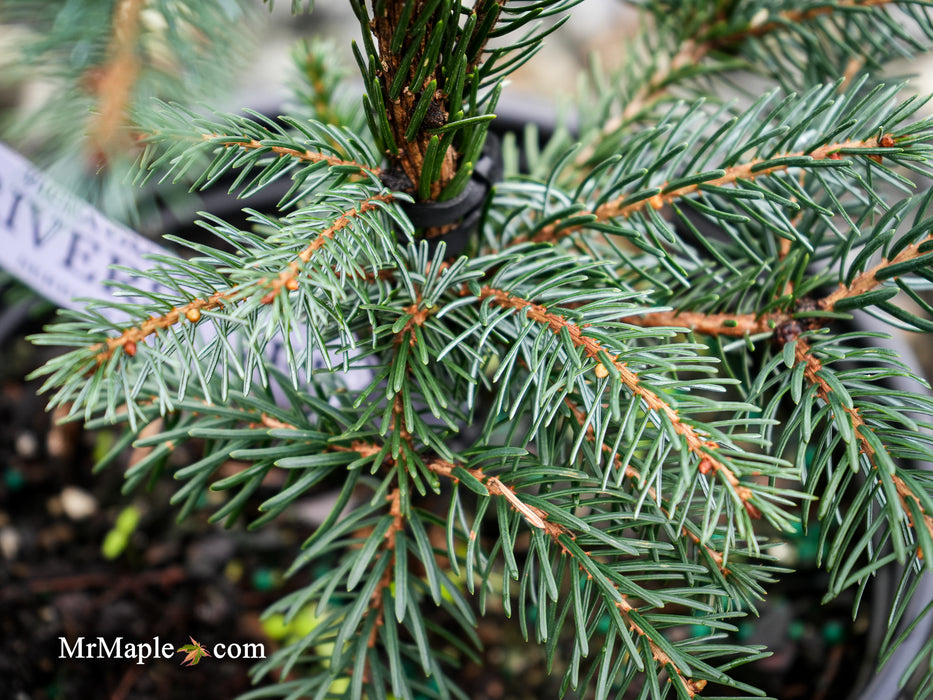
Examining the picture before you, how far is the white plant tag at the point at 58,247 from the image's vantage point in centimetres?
56

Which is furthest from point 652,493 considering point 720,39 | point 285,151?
point 720,39

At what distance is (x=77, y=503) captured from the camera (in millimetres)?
897

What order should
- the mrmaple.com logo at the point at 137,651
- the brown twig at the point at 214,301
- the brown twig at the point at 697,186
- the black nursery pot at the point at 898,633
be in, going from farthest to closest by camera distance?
the mrmaple.com logo at the point at 137,651 → the black nursery pot at the point at 898,633 → the brown twig at the point at 697,186 → the brown twig at the point at 214,301

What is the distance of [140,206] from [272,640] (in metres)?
0.65

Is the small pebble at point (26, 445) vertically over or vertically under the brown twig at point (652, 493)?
under

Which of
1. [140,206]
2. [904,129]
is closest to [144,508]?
[140,206]

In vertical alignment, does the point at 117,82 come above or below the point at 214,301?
above

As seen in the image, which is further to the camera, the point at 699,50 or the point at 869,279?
the point at 699,50

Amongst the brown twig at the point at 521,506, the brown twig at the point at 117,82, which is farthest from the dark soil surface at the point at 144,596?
the brown twig at the point at 117,82

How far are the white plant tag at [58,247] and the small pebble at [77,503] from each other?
0.45m

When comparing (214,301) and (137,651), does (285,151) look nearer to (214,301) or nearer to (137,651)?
(214,301)

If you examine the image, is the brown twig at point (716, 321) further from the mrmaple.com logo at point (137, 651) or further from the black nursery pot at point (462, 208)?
the mrmaple.com logo at point (137, 651)

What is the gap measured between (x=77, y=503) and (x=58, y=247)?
0.49 meters

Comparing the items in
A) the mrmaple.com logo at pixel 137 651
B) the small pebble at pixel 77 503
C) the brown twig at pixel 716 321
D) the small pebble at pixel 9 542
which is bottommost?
the mrmaple.com logo at pixel 137 651
